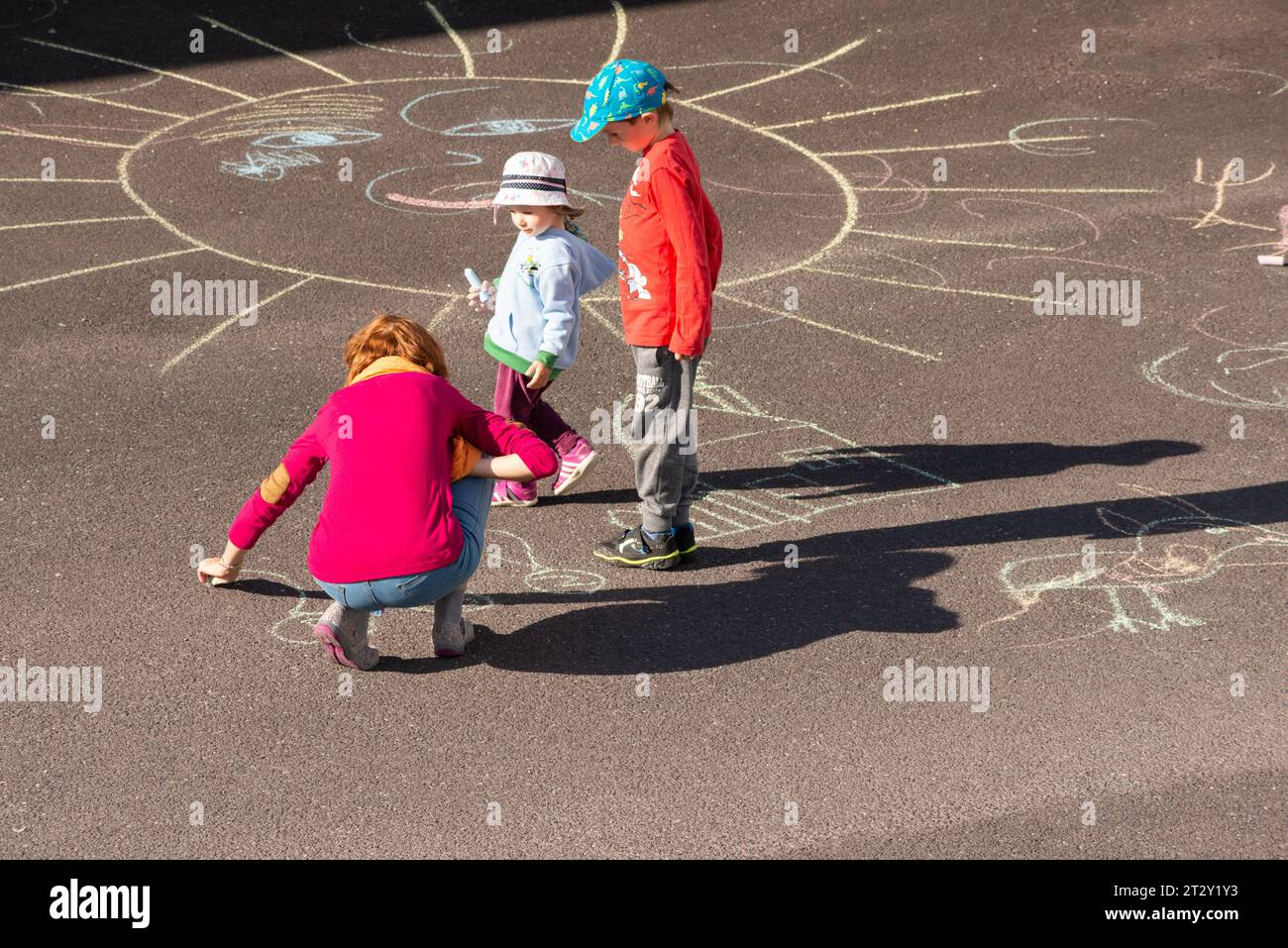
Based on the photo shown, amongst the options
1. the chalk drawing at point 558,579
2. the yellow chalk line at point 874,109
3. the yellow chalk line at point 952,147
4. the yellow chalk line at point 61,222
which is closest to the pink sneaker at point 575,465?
the chalk drawing at point 558,579

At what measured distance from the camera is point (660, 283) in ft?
18.9

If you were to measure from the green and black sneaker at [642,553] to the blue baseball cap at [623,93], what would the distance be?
1.56 metres

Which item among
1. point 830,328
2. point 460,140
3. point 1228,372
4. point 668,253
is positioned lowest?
point 1228,372

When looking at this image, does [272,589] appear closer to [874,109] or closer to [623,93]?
[623,93]

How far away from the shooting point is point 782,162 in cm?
1077

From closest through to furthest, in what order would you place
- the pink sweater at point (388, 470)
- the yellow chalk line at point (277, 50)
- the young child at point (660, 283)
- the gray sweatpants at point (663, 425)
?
1. the pink sweater at point (388, 470)
2. the young child at point (660, 283)
3. the gray sweatpants at point (663, 425)
4. the yellow chalk line at point (277, 50)

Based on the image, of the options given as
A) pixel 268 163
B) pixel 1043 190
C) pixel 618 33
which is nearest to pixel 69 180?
pixel 268 163

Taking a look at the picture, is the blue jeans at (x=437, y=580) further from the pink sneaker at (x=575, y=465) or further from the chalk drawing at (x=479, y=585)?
the pink sneaker at (x=575, y=465)

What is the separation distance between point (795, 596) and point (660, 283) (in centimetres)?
129

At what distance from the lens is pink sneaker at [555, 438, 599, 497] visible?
6.38 metres

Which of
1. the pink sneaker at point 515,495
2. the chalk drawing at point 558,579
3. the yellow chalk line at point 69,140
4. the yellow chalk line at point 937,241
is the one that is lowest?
the chalk drawing at point 558,579

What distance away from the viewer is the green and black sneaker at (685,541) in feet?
19.8

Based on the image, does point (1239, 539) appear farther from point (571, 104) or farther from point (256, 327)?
point (571, 104)
